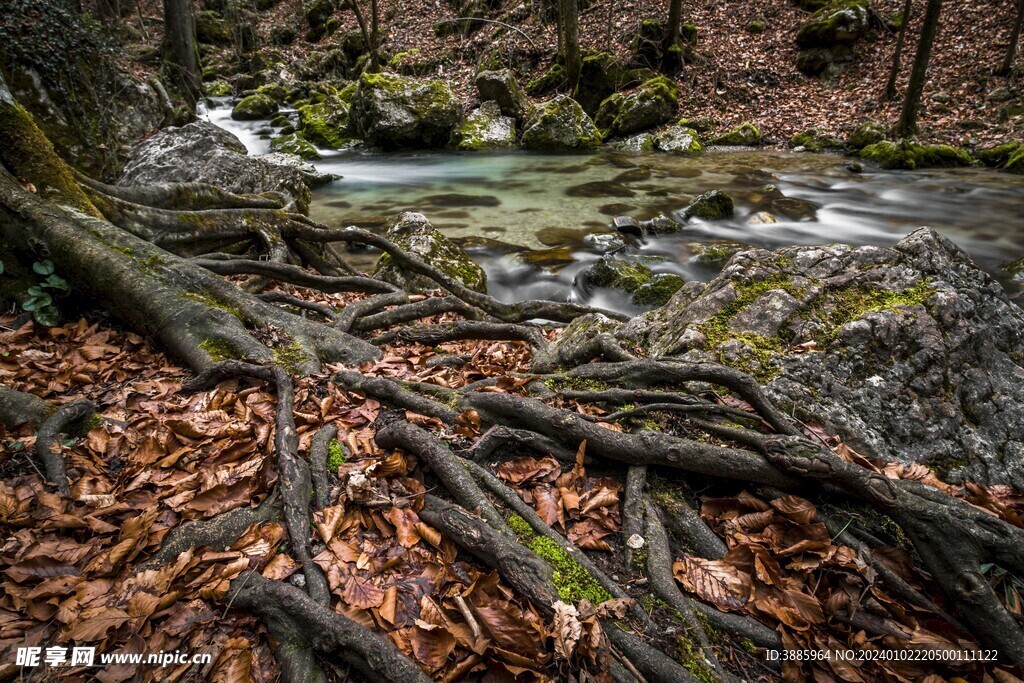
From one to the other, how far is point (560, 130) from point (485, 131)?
3131mm

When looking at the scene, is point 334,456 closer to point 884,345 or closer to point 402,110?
point 884,345

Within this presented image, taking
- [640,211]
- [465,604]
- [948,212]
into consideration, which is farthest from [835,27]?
[465,604]

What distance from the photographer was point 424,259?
716 centimetres

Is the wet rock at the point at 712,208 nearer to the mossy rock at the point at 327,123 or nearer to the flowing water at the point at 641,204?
the flowing water at the point at 641,204

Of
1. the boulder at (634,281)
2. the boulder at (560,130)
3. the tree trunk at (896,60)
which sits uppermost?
the tree trunk at (896,60)

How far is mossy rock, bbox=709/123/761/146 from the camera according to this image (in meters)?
18.0

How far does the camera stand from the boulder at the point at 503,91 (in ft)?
63.6

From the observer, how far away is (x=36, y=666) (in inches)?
67.9

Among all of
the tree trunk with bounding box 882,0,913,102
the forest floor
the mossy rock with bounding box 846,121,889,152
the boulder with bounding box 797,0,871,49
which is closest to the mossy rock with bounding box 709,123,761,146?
the forest floor

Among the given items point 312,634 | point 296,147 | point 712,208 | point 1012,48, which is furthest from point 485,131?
point 312,634

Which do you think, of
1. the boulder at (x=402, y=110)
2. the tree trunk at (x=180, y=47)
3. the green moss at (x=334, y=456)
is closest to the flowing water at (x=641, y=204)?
the boulder at (x=402, y=110)

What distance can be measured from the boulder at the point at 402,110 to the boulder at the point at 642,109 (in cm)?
648

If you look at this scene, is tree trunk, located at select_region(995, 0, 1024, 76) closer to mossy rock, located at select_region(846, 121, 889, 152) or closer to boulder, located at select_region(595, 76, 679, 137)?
mossy rock, located at select_region(846, 121, 889, 152)

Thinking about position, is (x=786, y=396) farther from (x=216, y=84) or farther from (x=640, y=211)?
(x=216, y=84)
